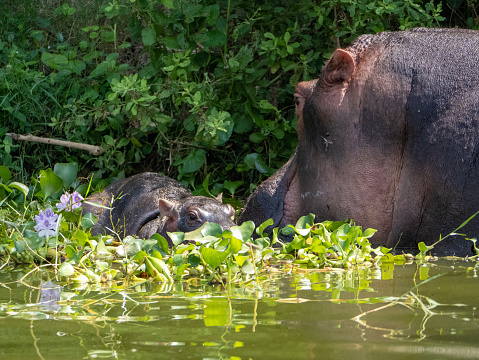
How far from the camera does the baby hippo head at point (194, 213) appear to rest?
14.0ft

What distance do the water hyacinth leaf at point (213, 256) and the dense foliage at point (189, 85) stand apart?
244 cm

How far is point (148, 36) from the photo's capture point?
15.5 ft

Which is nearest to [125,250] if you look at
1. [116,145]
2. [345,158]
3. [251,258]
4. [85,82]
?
[251,258]

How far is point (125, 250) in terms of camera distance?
2.57m

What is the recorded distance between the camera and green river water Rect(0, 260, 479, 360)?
1.35 m

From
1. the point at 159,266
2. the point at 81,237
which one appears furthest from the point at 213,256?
the point at 81,237

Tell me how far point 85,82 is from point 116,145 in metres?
0.69

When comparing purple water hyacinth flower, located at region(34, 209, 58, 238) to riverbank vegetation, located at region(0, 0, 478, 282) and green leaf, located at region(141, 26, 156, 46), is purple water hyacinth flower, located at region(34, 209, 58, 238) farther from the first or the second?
green leaf, located at region(141, 26, 156, 46)

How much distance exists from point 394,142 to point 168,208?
69.6 inches

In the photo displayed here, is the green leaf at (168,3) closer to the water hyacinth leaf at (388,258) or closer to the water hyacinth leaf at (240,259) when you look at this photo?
the water hyacinth leaf at (388,258)

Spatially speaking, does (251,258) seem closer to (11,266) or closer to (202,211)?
(11,266)

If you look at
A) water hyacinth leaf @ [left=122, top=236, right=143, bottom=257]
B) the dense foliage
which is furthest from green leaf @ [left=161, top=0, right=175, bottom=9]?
Answer: water hyacinth leaf @ [left=122, top=236, right=143, bottom=257]

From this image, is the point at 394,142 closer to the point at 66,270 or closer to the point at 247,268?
the point at 247,268

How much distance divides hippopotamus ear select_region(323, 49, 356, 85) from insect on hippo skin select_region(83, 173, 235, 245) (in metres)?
1.22
